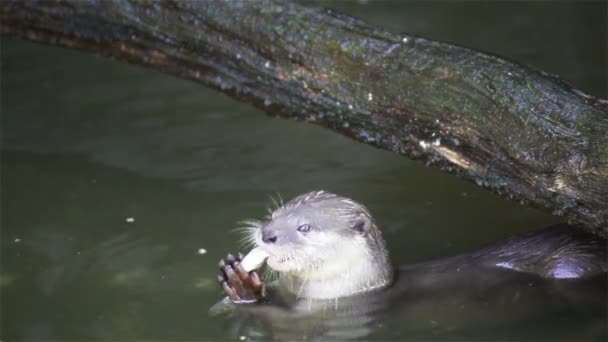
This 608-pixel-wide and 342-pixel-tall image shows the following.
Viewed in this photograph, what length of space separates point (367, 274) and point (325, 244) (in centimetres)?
23

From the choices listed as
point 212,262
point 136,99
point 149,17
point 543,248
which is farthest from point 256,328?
point 136,99

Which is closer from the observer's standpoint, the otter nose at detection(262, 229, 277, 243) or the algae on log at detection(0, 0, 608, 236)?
the algae on log at detection(0, 0, 608, 236)

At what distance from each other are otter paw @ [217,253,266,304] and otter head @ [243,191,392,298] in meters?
0.10

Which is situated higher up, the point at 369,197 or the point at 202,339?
the point at 369,197

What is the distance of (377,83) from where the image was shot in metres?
3.79

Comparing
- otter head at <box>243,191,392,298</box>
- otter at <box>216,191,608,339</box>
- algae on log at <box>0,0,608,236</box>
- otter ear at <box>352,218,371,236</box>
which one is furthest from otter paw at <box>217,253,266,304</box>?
algae on log at <box>0,0,608,236</box>

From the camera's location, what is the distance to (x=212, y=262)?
4.23m

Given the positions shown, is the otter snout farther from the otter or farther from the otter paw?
the otter paw

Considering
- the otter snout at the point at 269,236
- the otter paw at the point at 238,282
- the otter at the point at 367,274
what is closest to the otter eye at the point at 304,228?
the otter at the point at 367,274

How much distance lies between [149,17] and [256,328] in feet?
5.09

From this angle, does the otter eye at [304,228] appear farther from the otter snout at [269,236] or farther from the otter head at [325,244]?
the otter snout at [269,236]

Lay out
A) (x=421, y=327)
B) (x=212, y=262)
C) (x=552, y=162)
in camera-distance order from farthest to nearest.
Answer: (x=212, y=262) < (x=421, y=327) < (x=552, y=162)

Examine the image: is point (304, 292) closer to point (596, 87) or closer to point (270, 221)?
point (270, 221)

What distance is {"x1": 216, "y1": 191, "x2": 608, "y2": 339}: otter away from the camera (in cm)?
370
